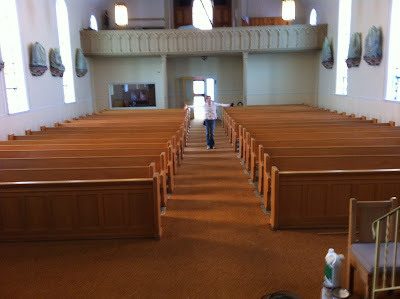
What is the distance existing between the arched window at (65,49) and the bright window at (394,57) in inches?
402

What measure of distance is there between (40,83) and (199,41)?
7433 millimetres

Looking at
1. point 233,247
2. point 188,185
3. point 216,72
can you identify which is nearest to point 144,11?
point 216,72

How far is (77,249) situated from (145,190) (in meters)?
0.98

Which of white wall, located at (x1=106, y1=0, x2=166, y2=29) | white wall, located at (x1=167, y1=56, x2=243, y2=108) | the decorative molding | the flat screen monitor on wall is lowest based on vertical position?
the flat screen monitor on wall

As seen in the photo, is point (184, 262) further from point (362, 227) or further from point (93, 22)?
point (93, 22)

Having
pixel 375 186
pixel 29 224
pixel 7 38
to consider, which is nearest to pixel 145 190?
pixel 29 224

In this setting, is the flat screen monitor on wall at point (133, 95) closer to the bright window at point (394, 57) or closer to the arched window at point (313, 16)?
the arched window at point (313, 16)

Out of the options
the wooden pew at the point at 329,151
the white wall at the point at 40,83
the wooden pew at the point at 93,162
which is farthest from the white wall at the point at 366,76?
the white wall at the point at 40,83

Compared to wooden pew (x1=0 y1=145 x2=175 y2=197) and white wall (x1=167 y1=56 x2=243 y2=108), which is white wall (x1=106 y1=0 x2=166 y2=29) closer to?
white wall (x1=167 y1=56 x2=243 y2=108)

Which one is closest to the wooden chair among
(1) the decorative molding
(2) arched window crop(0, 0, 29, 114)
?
(2) arched window crop(0, 0, 29, 114)

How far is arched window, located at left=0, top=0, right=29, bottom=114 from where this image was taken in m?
8.34

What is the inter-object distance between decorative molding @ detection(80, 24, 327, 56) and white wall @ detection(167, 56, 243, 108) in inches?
98.5

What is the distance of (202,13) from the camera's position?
18.4 m

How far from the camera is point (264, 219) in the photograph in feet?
15.3
